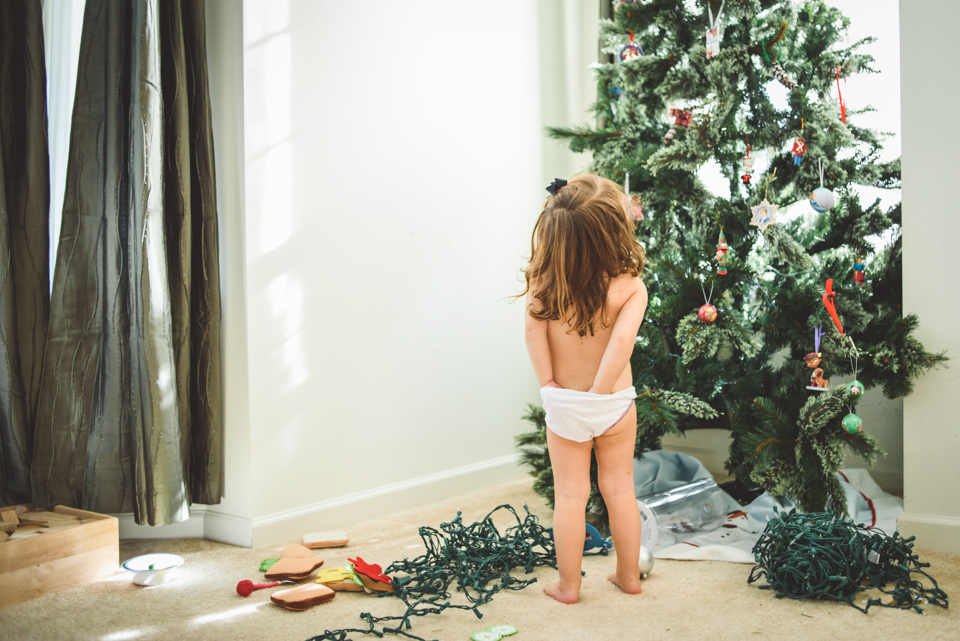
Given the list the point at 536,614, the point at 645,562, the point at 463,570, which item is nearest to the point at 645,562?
the point at 645,562

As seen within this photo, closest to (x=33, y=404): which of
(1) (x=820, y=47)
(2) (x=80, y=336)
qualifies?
(2) (x=80, y=336)

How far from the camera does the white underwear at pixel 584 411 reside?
152 centimetres

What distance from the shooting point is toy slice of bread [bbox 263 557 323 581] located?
167 centimetres

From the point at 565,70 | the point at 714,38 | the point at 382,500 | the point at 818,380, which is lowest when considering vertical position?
the point at 382,500

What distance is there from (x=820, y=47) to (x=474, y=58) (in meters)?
1.24

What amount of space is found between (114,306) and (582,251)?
1273mm

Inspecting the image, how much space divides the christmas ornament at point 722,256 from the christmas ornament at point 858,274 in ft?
1.16

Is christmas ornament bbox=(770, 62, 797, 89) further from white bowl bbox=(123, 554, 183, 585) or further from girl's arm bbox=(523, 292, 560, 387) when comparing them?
white bowl bbox=(123, 554, 183, 585)

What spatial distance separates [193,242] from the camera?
6.49 feet

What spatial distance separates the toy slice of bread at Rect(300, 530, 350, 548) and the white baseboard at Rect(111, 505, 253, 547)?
0.17 m

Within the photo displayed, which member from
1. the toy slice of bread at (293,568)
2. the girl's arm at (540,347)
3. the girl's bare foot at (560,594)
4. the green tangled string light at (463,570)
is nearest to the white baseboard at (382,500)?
the toy slice of bread at (293,568)

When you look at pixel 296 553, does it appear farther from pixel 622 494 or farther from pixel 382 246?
pixel 382 246

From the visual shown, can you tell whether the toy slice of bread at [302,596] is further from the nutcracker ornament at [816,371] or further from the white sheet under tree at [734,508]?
the nutcracker ornament at [816,371]

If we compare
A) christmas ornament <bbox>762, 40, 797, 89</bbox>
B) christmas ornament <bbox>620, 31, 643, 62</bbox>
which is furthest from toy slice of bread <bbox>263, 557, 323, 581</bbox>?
christmas ornament <bbox>762, 40, 797, 89</bbox>
